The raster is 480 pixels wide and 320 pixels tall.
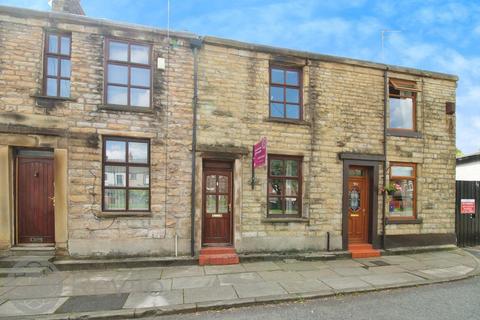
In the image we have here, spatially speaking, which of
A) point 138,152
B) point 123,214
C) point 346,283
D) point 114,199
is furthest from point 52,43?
point 346,283

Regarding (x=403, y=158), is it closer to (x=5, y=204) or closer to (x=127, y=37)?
(x=127, y=37)

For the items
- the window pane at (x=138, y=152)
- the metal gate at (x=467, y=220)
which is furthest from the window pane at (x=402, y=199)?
the window pane at (x=138, y=152)

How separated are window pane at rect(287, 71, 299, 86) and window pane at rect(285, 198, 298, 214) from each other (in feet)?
11.5

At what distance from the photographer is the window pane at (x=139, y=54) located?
25.4 feet

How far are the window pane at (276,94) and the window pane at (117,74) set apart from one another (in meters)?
4.07

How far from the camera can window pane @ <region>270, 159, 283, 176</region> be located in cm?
848

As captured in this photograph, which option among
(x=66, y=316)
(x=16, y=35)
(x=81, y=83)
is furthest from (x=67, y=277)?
(x=16, y=35)

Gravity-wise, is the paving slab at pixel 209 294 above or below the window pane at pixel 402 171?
below

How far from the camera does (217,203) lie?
8.21m

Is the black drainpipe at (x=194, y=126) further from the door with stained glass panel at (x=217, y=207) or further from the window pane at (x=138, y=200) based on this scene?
the window pane at (x=138, y=200)

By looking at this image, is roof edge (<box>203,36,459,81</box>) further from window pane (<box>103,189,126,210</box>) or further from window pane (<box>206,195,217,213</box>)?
window pane (<box>103,189,126,210</box>)

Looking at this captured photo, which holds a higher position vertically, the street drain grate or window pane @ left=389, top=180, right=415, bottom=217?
window pane @ left=389, top=180, right=415, bottom=217

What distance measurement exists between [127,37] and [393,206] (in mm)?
9324

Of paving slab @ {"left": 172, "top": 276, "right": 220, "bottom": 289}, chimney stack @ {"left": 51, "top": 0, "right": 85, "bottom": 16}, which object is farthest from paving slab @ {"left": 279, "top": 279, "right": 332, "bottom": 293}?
chimney stack @ {"left": 51, "top": 0, "right": 85, "bottom": 16}
